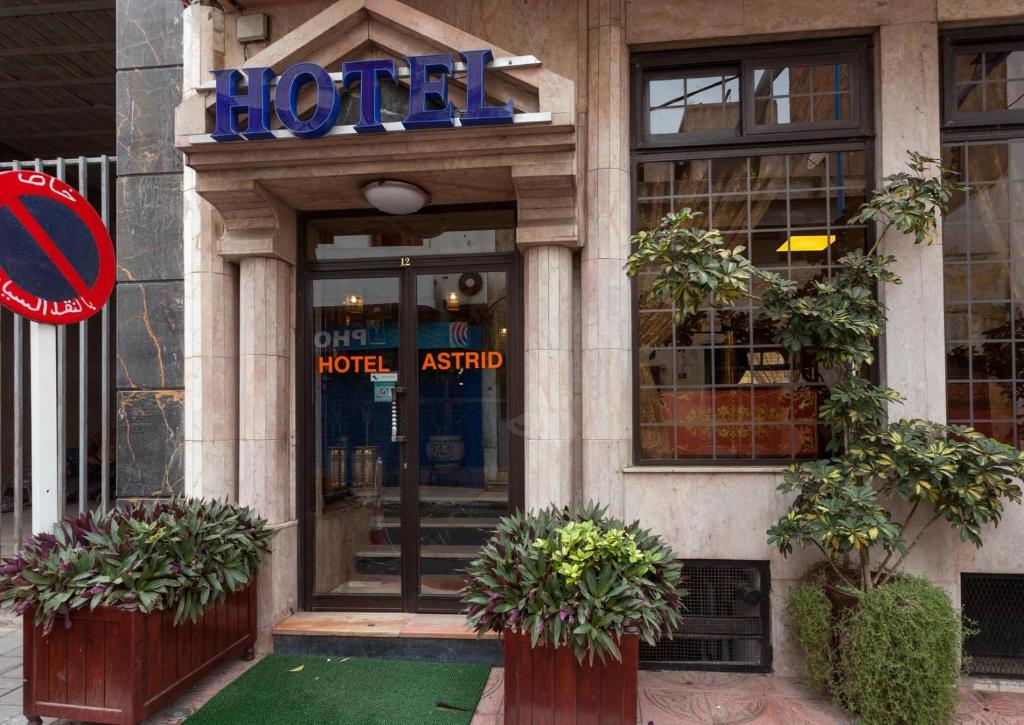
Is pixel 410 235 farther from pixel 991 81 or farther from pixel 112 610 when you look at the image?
pixel 991 81

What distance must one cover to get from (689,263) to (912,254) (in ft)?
7.20

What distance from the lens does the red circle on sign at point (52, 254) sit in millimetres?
3988

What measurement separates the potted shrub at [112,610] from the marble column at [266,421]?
35.0 inches

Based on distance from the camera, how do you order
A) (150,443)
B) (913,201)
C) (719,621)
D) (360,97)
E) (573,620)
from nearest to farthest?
(573,620), (913,201), (360,97), (719,621), (150,443)

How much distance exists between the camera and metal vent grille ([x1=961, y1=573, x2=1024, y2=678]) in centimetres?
507

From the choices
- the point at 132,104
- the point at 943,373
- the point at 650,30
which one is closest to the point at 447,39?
the point at 650,30

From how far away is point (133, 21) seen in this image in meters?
5.98

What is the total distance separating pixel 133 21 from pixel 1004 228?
804cm

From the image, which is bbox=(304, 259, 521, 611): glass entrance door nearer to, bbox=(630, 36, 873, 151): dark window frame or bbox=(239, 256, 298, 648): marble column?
bbox=(239, 256, 298, 648): marble column

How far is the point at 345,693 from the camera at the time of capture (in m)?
4.74

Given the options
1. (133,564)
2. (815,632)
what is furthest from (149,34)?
(815,632)

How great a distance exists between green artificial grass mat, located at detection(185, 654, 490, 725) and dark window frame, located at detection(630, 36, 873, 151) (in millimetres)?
4739

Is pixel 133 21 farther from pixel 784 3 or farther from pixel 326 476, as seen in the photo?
pixel 784 3

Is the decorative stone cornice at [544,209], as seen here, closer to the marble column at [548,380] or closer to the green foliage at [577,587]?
the marble column at [548,380]
